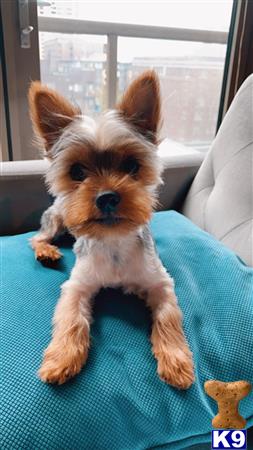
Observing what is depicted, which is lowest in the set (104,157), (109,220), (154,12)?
(109,220)

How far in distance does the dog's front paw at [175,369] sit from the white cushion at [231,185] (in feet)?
1.86

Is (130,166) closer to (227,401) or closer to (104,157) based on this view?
(104,157)

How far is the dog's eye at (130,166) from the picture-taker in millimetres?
1198

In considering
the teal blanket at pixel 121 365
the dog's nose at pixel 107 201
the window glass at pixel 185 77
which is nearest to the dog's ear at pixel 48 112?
the dog's nose at pixel 107 201

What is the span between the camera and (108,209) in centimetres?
106

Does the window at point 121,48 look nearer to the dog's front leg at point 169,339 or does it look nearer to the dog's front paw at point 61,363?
the dog's front leg at point 169,339

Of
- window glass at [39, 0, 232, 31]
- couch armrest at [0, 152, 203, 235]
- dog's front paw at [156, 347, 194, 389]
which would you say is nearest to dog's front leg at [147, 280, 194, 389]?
dog's front paw at [156, 347, 194, 389]

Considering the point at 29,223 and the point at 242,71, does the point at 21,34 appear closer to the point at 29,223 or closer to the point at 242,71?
the point at 29,223

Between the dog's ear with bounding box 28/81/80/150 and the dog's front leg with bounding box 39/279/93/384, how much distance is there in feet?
1.64

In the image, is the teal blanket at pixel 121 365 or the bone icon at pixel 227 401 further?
the bone icon at pixel 227 401

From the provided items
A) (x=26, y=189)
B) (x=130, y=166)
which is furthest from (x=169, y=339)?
(x=26, y=189)

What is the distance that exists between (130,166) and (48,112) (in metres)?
0.31

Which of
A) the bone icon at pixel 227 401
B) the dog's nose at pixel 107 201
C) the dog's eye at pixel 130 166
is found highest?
the dog's eye at pixel 130 166

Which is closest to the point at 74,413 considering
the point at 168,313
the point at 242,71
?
the point at 168,313
